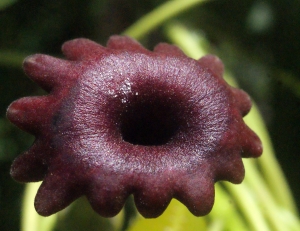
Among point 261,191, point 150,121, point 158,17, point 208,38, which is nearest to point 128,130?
point 150,121

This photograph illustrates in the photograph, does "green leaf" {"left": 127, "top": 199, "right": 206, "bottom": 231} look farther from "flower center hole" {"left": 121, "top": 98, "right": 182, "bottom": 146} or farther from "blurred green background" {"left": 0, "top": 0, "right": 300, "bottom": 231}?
"blurred green background" {"left": 0, "top": 0, "right": 300, "bottom": 231}

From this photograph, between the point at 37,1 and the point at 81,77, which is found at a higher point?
the point at 81,77

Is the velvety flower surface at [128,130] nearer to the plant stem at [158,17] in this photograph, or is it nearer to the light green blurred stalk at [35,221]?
the light green blurred stalk at [35,221]

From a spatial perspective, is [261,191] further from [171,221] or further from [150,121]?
[150,121]

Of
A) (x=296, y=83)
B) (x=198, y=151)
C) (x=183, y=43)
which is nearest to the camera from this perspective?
(x=198, y=151)

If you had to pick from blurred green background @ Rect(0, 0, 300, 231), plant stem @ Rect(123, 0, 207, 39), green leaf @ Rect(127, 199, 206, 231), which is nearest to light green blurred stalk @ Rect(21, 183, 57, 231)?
green leaf @ Rect(127, 199, 206, 231)

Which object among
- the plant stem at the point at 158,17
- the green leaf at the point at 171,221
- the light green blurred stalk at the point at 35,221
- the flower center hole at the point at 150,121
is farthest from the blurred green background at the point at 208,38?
the flower center hole at the point at 150,121

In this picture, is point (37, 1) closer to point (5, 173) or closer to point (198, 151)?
point (5, 173)

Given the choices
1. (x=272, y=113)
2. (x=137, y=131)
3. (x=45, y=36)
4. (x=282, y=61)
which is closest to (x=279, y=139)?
(x=272, y=113)
